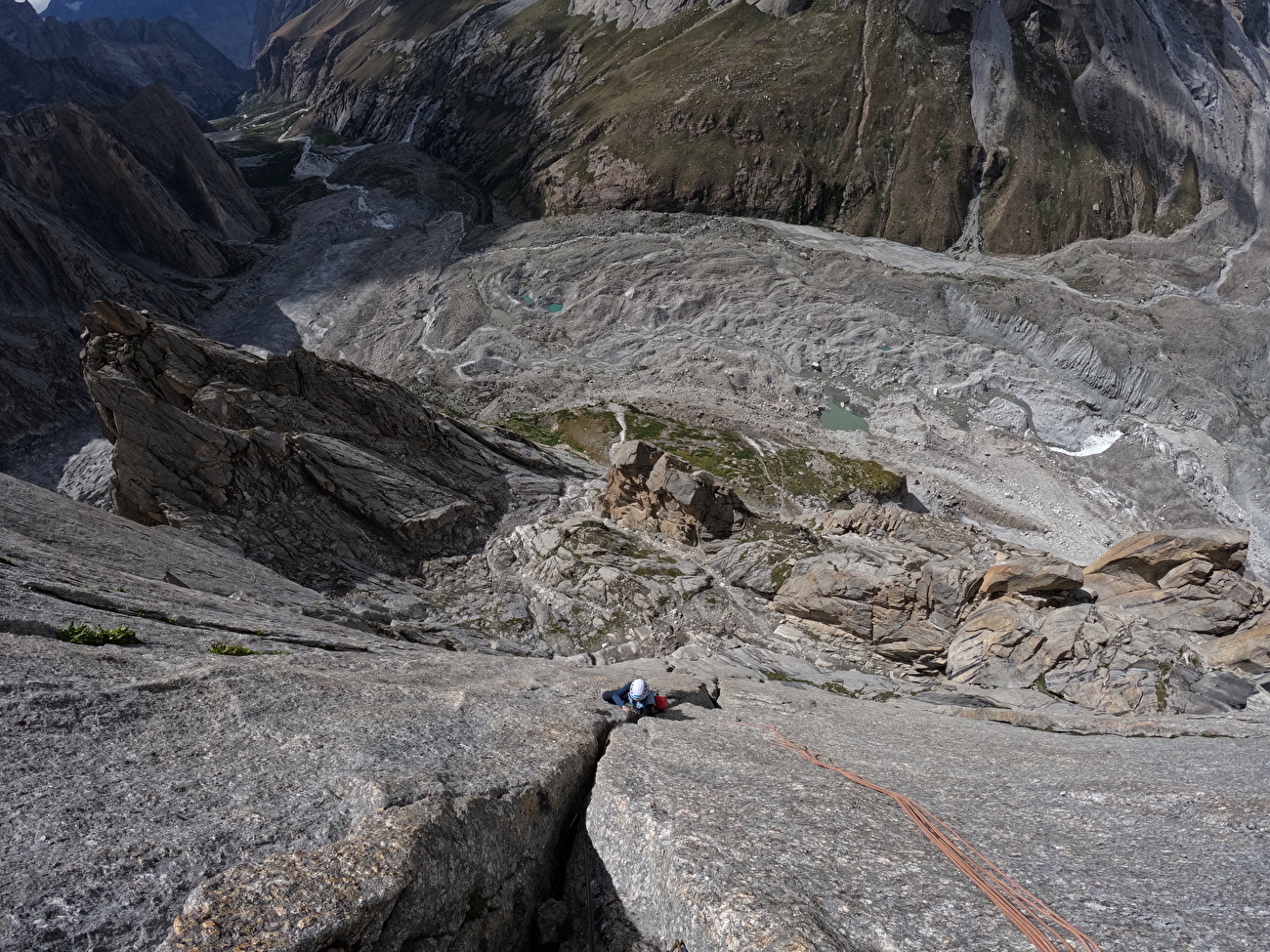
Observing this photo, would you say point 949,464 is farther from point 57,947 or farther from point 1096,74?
point 1096,74

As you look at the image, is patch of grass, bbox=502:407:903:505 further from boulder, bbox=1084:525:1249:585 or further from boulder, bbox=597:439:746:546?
boulder, bbox=1084:525:1249:585

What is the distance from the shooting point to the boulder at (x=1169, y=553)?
26.7 meters

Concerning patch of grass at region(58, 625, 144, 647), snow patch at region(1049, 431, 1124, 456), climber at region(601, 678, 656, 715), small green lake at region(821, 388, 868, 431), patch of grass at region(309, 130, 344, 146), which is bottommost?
snow patch at region(1049, 431, 1124, 456)

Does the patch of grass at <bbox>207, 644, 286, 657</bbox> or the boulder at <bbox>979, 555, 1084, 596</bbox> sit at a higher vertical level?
the patch of grass at <bbox>207, 644, 286, 657</bbox>

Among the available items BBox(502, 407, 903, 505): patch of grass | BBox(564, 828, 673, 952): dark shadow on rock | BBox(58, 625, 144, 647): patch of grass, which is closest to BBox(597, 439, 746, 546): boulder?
BBox(502, 407, 903, 505): patch of grass

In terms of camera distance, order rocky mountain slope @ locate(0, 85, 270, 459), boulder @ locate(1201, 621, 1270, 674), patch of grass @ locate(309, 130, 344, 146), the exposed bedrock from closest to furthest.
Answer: boulder @ locate(1201, 621, 1270, 674) < the exposed bedrock < rocky mountain slope @ locate(0, 85, 270, 459) < patch of grass @ locate(309, 130, 344, 146)

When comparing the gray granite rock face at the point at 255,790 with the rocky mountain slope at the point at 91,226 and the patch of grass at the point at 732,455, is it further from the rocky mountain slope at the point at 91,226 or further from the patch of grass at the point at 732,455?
the rocky mountain slope at the point at 91,226

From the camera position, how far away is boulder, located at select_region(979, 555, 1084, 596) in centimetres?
2741

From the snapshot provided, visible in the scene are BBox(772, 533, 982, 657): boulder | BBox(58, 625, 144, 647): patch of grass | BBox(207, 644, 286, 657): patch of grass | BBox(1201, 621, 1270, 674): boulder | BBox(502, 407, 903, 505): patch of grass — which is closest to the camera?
BBox(58, 625, 144, 647): patch of grass

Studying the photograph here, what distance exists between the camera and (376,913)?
6.79 m

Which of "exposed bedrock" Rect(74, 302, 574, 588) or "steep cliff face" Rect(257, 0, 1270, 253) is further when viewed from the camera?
"steep cliff face" Rect(257, 0, 1270, 253)

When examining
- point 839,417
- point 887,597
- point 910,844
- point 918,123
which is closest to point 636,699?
point 910,844

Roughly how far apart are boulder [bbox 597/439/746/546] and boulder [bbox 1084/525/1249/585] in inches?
785

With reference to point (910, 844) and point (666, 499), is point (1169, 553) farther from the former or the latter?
point (910, 844)
